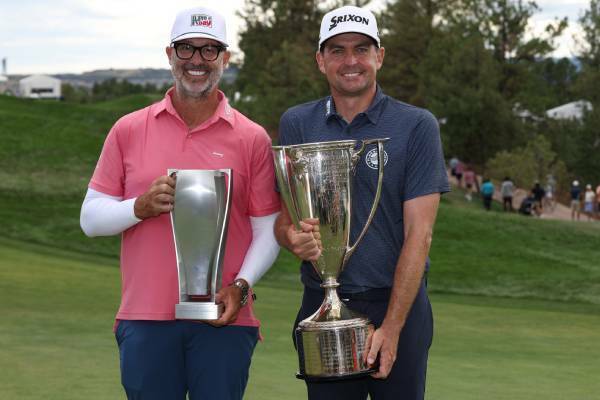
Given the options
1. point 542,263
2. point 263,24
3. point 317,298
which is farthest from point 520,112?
point 317,298

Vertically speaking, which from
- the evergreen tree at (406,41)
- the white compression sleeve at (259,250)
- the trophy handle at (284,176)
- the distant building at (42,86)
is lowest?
the white compression sleeve at (259,250)

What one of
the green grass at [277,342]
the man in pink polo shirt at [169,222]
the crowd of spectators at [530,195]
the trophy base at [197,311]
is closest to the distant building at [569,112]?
the crowd of spectators at [530,195]

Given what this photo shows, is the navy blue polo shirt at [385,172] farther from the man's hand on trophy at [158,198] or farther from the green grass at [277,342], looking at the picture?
the green grass at [277,342]

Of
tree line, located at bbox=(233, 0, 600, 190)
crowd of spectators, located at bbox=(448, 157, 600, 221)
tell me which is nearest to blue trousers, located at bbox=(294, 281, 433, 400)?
crowd of spectators, located at bbox=(448, 157, 600, 221)

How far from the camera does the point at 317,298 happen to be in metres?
3.85

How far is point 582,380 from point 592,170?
42002 millimetres

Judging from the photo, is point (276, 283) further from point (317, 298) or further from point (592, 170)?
point (592, 170)

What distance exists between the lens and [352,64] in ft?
12.3

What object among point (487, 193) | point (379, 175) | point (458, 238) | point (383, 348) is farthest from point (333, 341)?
point (487, 193)

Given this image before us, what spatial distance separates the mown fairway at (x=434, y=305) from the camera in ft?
24.1

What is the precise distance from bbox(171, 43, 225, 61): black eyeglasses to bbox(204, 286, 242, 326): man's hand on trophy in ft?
2.40

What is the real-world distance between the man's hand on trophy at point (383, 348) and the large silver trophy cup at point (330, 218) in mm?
20

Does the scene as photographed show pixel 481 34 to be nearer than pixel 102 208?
No

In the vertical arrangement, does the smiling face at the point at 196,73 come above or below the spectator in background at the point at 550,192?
above
